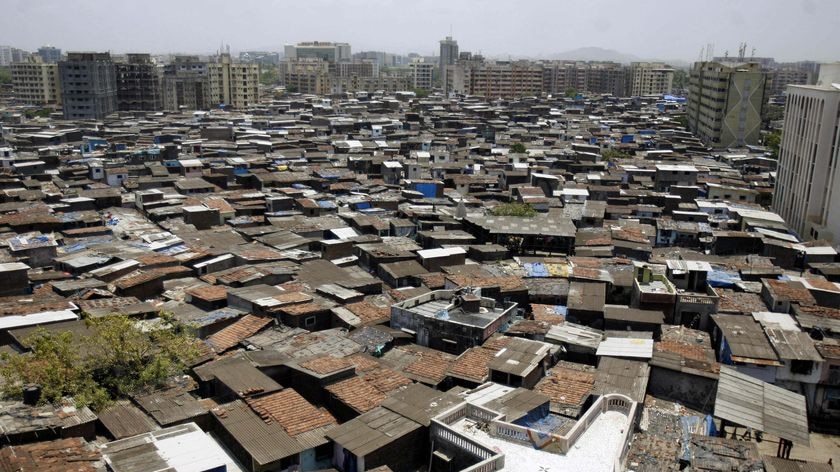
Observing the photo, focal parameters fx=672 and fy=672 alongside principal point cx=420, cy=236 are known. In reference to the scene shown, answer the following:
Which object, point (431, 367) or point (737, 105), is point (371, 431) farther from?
point (737, 105)

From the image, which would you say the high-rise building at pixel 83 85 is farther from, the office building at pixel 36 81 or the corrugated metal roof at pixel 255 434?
the corrugated metal roof at pixel 255 434

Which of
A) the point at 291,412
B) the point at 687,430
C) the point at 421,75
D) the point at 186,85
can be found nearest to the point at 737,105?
the point at 687,430

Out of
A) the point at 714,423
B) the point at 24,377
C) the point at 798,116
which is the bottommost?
the point at 714,423

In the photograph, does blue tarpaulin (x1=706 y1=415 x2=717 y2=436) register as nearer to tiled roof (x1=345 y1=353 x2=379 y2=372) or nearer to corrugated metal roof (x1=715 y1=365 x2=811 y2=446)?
corrugated metal roof (x1=715 y1=365 x2=811 y2=446)

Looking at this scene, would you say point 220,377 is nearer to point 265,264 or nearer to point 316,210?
point 265,264

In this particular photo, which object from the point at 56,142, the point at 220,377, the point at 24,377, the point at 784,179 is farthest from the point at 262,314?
the point at 56,142

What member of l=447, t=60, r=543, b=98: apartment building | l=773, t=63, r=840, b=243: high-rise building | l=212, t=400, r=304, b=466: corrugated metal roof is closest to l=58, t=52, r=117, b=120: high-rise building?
l=447, t=60, r=543, b=98: apartment building

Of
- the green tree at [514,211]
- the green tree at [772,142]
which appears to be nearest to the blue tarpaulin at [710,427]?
the green tree at [514,211]
